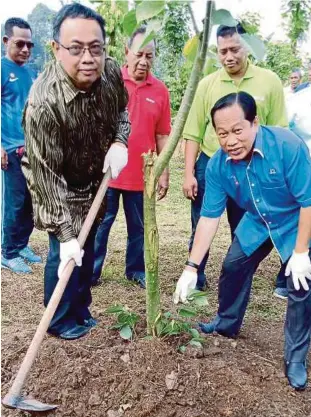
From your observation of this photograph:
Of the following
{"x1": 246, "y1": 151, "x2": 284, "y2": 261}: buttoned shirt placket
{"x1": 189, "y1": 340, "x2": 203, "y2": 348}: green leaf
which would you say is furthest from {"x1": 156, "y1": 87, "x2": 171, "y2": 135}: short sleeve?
{"x1": 189, "y1": 340, "x2": 203, "y2": 348}: green leaf

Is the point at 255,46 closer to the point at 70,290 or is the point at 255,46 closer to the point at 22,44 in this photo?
the point at 70,290

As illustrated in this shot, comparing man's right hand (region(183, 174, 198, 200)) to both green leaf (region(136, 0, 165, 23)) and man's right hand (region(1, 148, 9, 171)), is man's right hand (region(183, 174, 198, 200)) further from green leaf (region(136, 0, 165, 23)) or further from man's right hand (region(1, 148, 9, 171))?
green leaf (region(136, 0, 165, 23))

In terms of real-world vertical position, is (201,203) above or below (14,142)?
below

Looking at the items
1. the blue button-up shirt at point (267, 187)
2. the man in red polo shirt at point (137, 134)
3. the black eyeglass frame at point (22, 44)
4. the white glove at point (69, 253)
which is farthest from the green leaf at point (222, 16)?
the black eyeglass frame at point (22, 44)

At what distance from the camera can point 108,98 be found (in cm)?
245

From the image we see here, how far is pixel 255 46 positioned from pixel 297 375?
1.49 meters

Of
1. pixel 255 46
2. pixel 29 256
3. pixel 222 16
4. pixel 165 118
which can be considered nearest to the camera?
pixel 255 46

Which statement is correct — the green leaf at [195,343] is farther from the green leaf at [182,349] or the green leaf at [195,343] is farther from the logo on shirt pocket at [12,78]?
the logo on shirt pocket at [12,78]

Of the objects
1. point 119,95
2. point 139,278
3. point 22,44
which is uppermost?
point 22,44

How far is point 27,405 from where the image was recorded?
212 centimetres

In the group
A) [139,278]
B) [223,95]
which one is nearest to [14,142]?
[139,278]

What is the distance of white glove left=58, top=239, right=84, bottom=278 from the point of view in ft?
7.50

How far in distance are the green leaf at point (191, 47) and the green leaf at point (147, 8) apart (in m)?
0.27

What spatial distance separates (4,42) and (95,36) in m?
1.93
